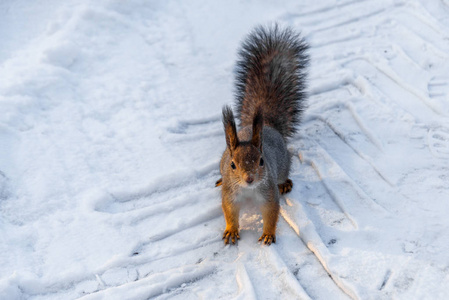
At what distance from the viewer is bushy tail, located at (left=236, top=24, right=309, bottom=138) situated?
3020 mm

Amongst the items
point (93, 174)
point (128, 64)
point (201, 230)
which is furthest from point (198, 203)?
point (128, 64)

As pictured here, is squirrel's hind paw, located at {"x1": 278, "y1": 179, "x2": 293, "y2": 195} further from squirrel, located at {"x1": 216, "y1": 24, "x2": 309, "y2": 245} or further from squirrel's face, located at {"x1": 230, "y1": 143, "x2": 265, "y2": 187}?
squirrel's face, located at {"x1": 230, "y1": 143, "x2": 265, "y2": 187}

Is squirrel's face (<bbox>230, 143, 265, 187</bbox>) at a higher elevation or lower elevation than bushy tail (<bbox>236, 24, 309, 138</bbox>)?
lower

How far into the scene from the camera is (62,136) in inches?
121

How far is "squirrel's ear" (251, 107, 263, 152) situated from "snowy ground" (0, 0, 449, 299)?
499mm

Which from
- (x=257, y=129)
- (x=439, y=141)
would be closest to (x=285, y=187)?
(x=257, y=129)

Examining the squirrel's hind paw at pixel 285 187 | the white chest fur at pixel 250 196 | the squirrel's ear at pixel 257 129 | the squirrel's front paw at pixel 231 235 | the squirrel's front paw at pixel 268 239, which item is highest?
the squirrel's ear at pixel 257 129

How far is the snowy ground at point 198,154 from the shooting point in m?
2.33

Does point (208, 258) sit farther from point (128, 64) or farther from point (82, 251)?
point (128, 64)

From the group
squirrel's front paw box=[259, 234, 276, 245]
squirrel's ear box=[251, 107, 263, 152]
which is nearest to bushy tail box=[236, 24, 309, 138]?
squirrel's ear box=[251, 107, 263, 152]

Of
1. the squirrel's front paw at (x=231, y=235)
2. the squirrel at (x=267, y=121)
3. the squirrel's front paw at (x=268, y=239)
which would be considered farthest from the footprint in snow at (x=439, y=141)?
the squirrel's front paw at (x=231, y=235)

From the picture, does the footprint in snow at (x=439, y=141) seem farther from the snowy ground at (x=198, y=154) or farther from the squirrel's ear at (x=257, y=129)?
the squirrel's ear at (x=257, y=129)

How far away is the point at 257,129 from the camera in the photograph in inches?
92.4

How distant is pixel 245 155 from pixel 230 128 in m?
0.14
